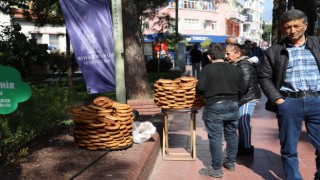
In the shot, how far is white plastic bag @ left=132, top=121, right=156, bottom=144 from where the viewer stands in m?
4.95

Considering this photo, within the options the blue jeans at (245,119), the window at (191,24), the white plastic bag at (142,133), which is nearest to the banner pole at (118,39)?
the white plastic bag at (142,133)

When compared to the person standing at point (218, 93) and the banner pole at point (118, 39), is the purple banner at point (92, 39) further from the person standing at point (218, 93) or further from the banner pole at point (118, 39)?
the person standing at point (218, 93)

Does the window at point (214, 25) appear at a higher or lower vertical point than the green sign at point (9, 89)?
higher

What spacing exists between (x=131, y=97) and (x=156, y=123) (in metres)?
1.80

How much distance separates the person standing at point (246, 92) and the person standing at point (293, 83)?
3.43ft

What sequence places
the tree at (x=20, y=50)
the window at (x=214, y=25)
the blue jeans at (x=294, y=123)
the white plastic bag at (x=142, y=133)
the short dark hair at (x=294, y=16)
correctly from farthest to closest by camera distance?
the window at (x=214, y=25) < the tree at (x=20, y=50) < the white plastic bag at (x=142, y=133) < the blue jeans at (x=294, y=123) < the short dark hair at (x=294, y=16)

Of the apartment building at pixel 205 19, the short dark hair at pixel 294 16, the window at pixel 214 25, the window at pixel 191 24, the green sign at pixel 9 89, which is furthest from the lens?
the window at pixel 214 25

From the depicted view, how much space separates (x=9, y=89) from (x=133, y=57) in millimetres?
4743

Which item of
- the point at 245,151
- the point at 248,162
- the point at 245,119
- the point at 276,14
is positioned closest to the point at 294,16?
the point at 245,119

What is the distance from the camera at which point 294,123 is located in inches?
139

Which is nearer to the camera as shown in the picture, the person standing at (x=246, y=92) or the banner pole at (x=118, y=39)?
the person standing at (x=246, y=92)

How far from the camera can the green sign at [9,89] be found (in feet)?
9.86

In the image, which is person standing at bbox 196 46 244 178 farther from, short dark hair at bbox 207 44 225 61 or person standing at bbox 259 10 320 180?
person standing at bbox 259 10 320 180

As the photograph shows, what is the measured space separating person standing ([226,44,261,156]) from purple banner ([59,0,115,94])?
166 centimetres
